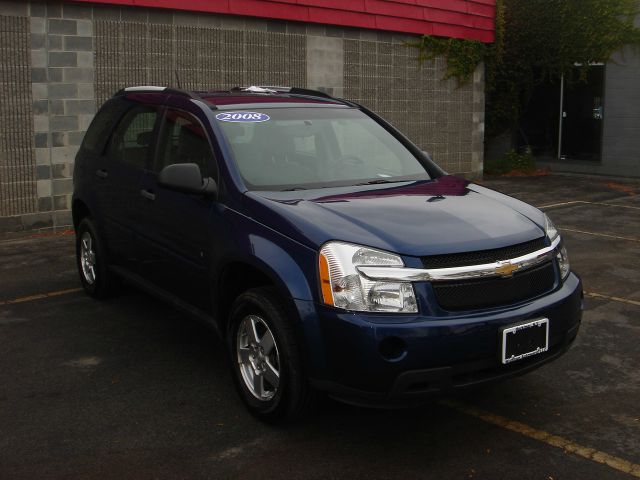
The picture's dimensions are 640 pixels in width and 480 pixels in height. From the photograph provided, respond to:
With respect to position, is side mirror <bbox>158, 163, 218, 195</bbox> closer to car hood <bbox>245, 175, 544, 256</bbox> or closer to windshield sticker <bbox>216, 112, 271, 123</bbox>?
car hood <bbox>245, 175, 544, 256</bbox>

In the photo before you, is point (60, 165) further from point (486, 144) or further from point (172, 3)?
point (486, 144)

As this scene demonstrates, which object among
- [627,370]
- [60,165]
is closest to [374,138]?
[627,370]

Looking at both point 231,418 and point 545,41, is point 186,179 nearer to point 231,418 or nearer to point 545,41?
point 231,418

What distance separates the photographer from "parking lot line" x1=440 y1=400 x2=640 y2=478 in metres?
3.80

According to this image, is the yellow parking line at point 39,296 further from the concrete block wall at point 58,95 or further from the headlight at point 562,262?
the headlight at point 562,262

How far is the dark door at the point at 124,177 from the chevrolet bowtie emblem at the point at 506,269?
9.01ft

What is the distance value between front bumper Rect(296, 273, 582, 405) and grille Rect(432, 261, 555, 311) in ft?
0.19

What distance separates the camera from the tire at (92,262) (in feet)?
21.4

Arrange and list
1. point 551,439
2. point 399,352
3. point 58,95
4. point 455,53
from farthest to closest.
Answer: point 455,53, point 58,95, point 551,439, point 399,352

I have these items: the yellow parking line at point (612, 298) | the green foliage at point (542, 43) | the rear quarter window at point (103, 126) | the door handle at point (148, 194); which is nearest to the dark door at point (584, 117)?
the green foliage at point (542, 43)

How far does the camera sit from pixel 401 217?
165 inches

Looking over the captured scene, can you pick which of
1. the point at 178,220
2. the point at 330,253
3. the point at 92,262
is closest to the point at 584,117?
the point at 92,262

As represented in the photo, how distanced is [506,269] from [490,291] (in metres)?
0.15

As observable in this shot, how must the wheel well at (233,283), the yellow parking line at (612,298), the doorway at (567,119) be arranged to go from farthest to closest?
the doorway at (567,119), the yellow parking line at (612,298), the wheel well at (233,283)
